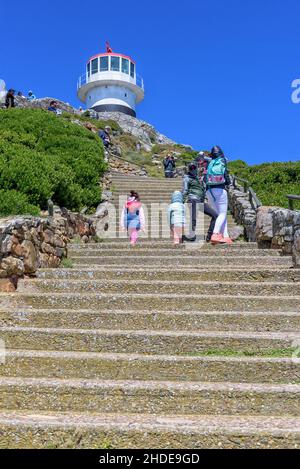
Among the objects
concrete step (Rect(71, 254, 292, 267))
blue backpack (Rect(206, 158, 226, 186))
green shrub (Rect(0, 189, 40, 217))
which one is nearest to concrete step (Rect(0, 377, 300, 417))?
concrete step (Rect(71, 254, 292, 267))

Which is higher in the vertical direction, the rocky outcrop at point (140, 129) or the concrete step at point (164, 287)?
the rocky outcrop at point (140, 129)

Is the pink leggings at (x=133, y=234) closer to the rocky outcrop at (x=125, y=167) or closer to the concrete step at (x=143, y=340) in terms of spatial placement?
the concrete step at (x=143, y=340)

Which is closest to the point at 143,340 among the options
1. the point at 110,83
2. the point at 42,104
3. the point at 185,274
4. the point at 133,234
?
the point at 185,274

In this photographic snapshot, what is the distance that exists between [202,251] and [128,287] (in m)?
2.23

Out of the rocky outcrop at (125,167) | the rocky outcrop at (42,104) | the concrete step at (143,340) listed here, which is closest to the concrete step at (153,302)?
the concrete step at (143,340)

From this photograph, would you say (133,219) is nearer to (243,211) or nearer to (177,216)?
(177,216)

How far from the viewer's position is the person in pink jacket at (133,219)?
9.48m

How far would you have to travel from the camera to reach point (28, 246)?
250 inches

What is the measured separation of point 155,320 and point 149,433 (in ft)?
6.55

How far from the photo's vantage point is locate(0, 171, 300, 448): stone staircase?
121 inches

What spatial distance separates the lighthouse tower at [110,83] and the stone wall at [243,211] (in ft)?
119
